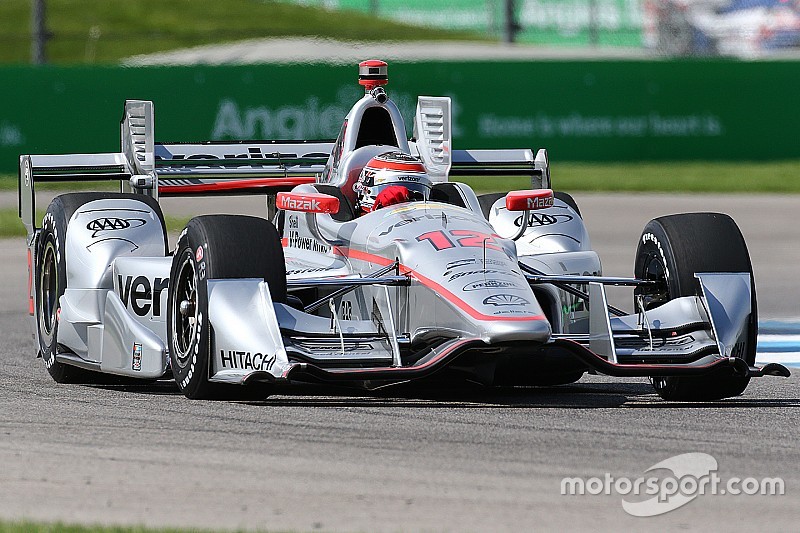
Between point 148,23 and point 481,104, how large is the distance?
14727 millimetres

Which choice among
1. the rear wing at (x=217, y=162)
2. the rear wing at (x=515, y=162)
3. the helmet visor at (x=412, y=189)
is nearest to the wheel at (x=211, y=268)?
the helmet visor at (x=412, y=189)

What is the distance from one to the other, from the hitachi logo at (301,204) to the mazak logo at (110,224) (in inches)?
47.9

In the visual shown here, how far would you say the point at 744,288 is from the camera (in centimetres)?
834

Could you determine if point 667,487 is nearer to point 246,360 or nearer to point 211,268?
point 246,360

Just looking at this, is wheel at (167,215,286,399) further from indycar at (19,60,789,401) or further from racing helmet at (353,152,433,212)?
racing helmet at (353,152,433,212)

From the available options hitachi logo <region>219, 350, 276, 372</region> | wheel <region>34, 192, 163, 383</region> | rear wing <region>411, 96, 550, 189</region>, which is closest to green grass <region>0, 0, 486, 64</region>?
rear wing <region>411, 96, 550, 189</region>

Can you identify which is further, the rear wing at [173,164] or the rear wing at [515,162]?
the rear wing at [515,162]

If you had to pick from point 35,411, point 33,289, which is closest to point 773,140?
point 33,289

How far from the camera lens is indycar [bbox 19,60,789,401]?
25.2 feet

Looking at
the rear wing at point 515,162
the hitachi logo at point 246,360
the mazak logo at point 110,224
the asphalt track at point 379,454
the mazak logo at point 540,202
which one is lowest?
the asphalt track at point 379,454

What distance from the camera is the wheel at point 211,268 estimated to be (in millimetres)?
7918

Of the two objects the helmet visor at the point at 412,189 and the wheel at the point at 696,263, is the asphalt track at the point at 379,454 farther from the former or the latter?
the helmet visor at the point at 412,189

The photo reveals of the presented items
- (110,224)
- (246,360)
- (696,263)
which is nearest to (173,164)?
(110,224)

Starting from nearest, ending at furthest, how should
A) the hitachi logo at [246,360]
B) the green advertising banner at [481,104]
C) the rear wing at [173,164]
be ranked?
1. the hitachi logo at [246,360]
2. the rear wing at [173,164]
3. the green advertising banner at [481,104]
